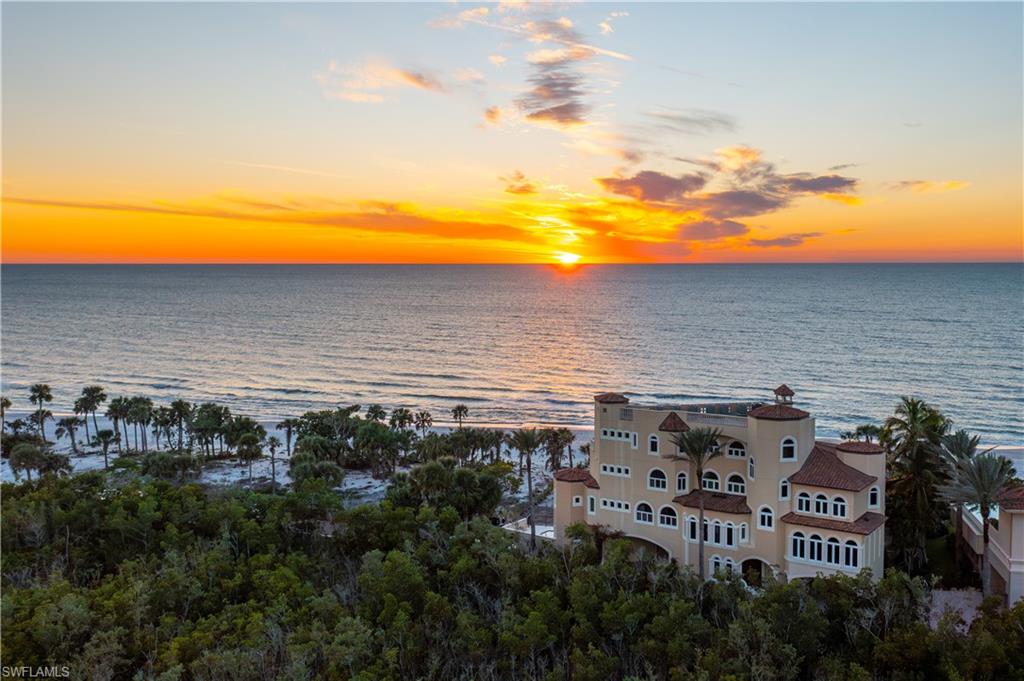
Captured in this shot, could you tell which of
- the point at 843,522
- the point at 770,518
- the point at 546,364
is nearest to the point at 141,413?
the point at 770,518

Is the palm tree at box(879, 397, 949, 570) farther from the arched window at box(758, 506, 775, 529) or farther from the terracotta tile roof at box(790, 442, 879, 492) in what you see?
the arched window at box(758, 506, 775, 529)

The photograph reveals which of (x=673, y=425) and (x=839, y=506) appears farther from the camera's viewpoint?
(x=673, y=425)

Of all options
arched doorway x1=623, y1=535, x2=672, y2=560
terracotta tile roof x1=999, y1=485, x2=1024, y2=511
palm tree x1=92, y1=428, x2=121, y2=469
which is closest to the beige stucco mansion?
arched doorway x1=623, y1=535, x2=672, y2=560

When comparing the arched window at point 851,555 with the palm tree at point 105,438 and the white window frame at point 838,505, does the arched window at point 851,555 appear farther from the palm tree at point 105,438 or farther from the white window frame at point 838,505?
the palm tree at point 105,438

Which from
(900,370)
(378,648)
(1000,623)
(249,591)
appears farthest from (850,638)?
(900,370)

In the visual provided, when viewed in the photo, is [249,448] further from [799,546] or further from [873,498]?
[873,498]
